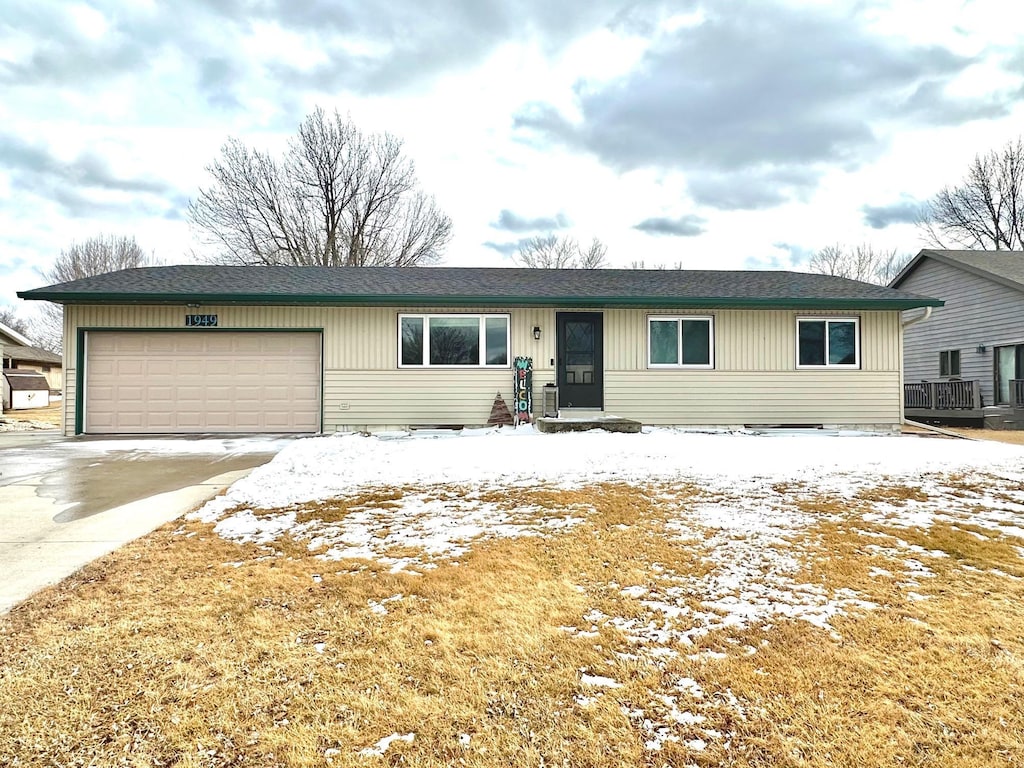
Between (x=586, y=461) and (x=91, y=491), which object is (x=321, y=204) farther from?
(x=586, y=461)

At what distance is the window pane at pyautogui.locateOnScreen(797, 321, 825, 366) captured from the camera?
36.3 ft

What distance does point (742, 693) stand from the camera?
1882mm

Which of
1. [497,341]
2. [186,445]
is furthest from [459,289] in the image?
Answer: [186,445]

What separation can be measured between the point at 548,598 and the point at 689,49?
1284 cm

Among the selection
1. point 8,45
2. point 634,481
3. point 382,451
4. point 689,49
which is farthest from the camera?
point 689,49

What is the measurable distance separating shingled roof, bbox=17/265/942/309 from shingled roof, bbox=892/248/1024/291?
6.01 meters

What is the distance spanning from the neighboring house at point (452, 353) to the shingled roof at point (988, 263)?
20.8 feet

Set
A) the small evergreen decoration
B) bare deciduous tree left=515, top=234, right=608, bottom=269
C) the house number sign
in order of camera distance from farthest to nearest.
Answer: bare deciduous tree left=515, top=234, right=608, bottom=269 < the small evergreen decoration < the house number sign

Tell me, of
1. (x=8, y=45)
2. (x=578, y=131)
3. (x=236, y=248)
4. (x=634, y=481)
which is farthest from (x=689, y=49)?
(x=236, y=248)

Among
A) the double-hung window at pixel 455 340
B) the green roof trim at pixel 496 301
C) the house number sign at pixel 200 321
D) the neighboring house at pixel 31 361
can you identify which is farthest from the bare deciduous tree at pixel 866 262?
the neighboring house at pixel 31 361

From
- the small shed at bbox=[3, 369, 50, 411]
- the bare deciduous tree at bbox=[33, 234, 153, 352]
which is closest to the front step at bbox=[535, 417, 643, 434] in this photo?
the small shed at bbox=[3, 369, 50, 411]

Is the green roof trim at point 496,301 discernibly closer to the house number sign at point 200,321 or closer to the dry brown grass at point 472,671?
the house number sign at point 200,321

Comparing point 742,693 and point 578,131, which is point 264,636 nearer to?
point 742,693

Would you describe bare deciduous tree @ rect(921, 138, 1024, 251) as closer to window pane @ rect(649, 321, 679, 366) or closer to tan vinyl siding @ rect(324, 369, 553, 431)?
window pane @ rect(649, 321, 679, 366)
